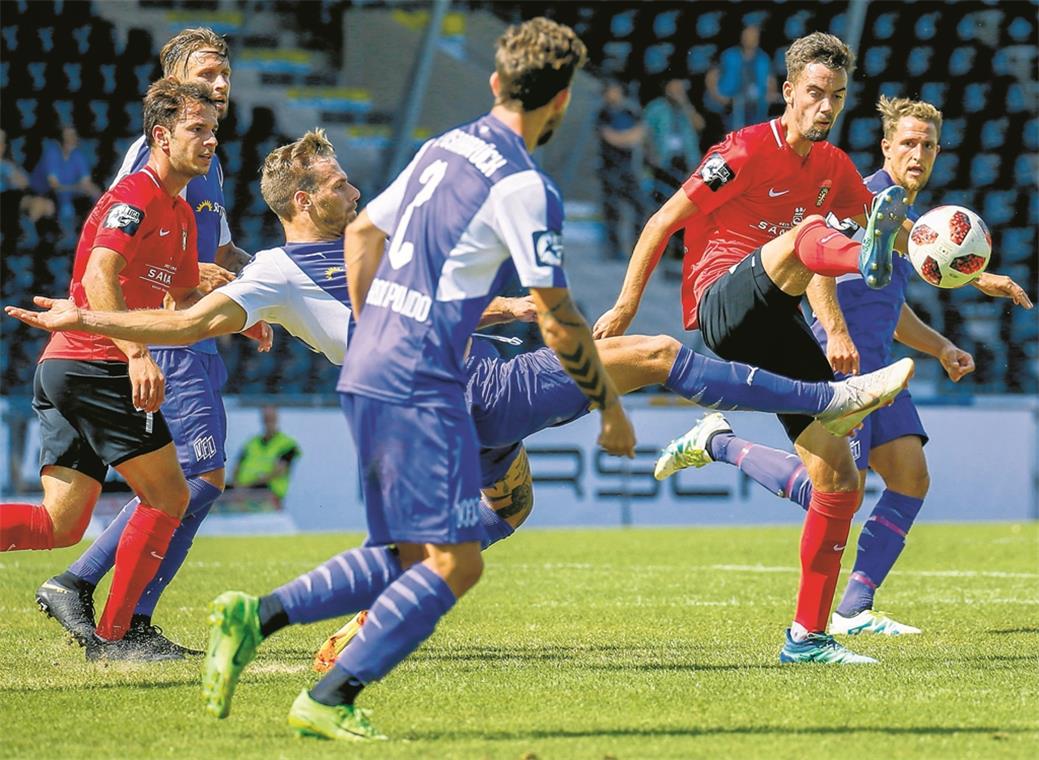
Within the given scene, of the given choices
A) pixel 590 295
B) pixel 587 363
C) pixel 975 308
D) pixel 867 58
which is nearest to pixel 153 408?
pixel 587 363

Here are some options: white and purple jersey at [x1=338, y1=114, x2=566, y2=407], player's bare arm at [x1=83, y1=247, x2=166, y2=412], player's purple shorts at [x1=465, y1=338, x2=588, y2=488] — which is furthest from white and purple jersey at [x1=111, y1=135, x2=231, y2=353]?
white and purple jersey at [x1=338, y1=114, x2=566, y2=407]

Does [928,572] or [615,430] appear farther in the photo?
[928,572]

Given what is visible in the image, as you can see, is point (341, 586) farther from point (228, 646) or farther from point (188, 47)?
point (188, 47)

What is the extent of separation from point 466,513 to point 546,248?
A: 0.77 meters

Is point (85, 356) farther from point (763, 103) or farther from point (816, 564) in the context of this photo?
point (763, 103)

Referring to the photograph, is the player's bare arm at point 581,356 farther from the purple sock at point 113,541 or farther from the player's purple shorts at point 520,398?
the purple sock at point 113,541

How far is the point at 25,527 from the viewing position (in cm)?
654

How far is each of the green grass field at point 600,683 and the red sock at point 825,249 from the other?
4.76 ft

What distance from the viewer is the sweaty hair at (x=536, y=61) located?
15.2 feet

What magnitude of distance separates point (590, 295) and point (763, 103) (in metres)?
3.12

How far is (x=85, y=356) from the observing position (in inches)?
258

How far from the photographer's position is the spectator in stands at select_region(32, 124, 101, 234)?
17516 millimetres

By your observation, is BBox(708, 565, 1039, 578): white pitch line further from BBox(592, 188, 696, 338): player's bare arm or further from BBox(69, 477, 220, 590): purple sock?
BBox(69, 477, 220, 590): purple sock

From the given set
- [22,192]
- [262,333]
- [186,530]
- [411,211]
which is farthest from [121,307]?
[22,192]
